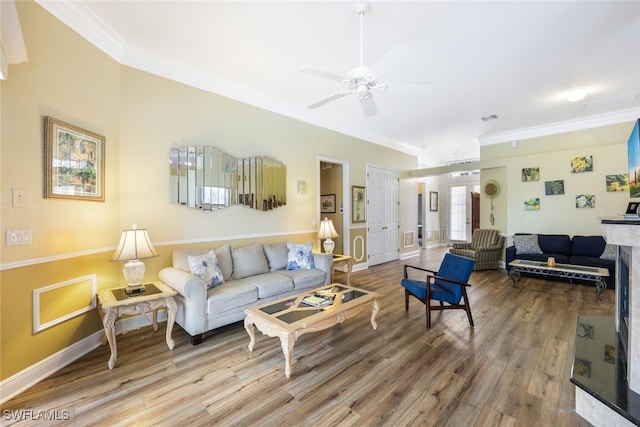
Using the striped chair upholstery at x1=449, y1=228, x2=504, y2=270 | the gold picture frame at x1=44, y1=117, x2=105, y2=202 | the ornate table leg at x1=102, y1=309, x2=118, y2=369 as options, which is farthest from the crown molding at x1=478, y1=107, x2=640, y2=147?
the ornate table leg at x1=102, y1=309, x2=118, y2=369

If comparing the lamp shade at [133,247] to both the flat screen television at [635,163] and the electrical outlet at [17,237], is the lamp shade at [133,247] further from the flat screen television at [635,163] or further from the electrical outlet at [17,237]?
the flat screen television at [635,163]

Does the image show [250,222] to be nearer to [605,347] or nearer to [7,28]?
[7,28]

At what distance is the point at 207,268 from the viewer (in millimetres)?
2996

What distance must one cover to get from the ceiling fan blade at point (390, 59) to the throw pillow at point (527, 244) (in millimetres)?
5106

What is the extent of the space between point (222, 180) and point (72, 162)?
1553 mm

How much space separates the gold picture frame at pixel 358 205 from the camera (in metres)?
5.77

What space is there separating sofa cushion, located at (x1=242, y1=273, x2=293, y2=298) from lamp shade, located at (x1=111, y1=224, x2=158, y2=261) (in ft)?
3.66

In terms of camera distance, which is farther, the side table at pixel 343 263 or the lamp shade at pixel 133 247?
the side table at pixel 343 263

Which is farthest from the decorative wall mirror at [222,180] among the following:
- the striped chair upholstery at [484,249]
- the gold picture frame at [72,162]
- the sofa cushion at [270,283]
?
the striped chair upholstery at [484,249]

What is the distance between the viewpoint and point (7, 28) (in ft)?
5.71

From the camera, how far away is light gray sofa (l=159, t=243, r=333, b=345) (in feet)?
8.73

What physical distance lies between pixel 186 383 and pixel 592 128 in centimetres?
776

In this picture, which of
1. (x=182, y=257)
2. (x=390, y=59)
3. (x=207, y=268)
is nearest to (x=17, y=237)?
(x=182, y=257)

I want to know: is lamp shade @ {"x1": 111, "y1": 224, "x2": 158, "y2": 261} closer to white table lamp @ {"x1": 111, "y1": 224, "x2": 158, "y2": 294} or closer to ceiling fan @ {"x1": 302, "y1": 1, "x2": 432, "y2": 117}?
white table lamp @ {"x1": 111, "y1": 224, "x2": 158, "y2": 294}
